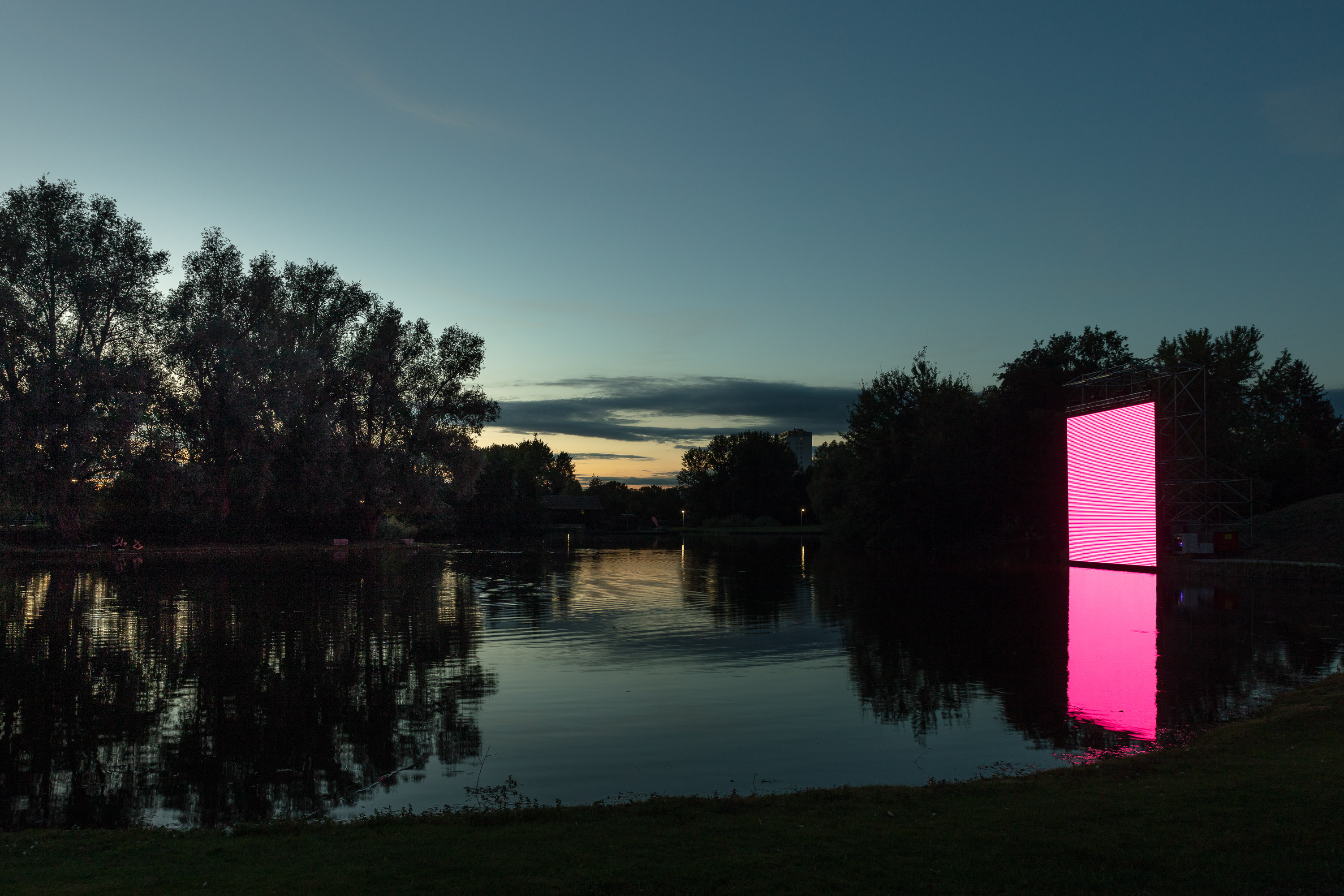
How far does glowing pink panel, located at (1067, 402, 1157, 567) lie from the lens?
32562 mm

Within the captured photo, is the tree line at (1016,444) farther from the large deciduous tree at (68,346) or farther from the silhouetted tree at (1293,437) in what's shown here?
the large deciduous tree at (68,346)

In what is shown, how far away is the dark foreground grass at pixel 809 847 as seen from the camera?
5.17 metres

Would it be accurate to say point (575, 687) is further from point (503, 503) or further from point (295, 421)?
point (503, 503)

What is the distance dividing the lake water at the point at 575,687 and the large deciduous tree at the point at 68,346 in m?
13.9

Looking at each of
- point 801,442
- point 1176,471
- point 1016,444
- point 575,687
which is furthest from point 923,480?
point 801,442

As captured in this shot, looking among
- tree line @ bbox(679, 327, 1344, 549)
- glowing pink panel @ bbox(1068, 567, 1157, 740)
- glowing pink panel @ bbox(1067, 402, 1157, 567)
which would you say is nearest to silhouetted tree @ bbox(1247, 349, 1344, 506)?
tree line @ bbox(679, 327, 1344, 549)

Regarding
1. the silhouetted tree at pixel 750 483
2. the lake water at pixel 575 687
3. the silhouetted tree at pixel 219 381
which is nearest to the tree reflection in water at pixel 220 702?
the lake water at pixel 575 687

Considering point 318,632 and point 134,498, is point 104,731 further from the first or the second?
point 134,498

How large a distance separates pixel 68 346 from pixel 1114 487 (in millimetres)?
48631

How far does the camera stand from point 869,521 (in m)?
58.4

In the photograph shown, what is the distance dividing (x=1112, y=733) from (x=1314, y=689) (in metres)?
4.02

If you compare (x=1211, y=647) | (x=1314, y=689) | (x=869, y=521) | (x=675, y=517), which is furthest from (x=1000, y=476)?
(x=675, y=517)

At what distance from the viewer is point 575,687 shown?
1362 centimetres

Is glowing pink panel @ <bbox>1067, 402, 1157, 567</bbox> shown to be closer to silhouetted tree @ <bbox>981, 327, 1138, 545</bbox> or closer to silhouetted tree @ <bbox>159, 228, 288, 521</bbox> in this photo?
silhouetted tree @ <bbox>981, 327, 1138, 545</bbox>
